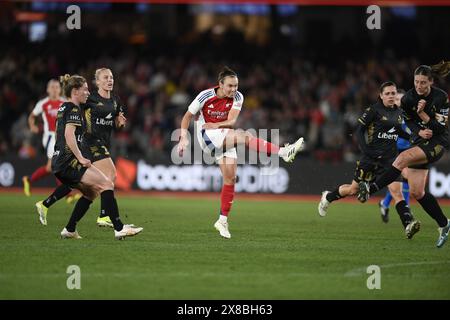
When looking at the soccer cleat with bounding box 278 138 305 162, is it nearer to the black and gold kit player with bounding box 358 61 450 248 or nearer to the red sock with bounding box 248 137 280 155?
the red sock with bounding box 248 137 280 155

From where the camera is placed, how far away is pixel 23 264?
915cm

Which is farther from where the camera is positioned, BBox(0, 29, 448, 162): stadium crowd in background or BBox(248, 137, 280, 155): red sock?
BBox(0, 29, 448, 162): stadium crowd in background

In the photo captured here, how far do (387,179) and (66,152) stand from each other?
436 centimetres

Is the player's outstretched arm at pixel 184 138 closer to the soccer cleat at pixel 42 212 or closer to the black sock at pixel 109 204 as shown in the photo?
the black sock at pixel 109 204

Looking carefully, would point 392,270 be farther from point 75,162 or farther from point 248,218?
point 248,218

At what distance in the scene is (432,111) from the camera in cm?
1089

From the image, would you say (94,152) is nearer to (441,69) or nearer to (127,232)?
(127,232)

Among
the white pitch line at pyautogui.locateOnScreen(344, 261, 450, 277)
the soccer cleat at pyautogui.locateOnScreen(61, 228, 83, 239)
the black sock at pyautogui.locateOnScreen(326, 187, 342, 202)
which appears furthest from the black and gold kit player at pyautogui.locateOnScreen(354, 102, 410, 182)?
the soccer cleat at pyautogui.locateOnScreen(61, 228, 83, 239)

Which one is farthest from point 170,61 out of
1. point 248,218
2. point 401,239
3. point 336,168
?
point 401,239

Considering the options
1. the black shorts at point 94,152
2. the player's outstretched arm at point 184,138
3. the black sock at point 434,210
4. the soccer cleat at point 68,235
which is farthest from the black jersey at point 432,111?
the soccer cleat at point 68,235

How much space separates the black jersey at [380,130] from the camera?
41.4ft

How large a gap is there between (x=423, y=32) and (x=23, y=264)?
82.8 feet

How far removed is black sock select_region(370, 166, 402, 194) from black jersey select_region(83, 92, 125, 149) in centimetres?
381

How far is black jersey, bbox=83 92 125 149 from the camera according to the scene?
12.1m
